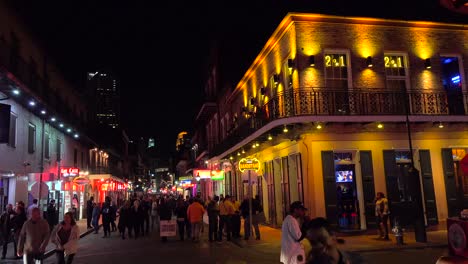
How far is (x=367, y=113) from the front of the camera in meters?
17.3

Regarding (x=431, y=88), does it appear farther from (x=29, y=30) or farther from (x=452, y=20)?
(x=29, y=30)

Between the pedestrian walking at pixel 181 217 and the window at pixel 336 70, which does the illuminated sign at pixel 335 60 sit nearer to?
the window at pixel 336 70

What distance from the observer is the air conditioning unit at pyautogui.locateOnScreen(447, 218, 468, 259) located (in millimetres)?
5973

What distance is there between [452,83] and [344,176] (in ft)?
21.7

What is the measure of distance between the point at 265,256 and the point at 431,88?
35.4 ft

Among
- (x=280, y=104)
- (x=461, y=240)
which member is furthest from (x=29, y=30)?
(x=461, y=240)

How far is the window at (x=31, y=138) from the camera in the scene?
22438mm

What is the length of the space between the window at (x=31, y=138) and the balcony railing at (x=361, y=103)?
1252 cm

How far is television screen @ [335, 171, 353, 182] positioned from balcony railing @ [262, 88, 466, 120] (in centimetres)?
246

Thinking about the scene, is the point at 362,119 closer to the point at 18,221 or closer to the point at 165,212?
the point at 165,212

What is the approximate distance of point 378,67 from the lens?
18.1 meters

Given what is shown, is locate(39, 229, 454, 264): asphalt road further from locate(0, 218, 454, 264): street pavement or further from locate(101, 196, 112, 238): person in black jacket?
locate(101, 196, 112, 238): person in black jacket

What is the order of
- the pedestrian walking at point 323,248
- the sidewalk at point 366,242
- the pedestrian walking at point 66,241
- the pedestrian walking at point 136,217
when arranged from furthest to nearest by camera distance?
the pedestrian walking at point 136,217 < the sidewalk at point 366,242 < the pedestrian walking at point 66,241 < the pedestrian walking at point 323,248

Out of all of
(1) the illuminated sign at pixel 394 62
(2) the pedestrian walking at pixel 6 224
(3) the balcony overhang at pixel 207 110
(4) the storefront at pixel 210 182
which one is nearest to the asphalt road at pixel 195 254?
(2) the pedestrian walking at pixel 6 224
